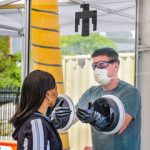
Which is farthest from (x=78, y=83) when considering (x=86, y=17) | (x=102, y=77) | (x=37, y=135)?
(x=37, y=135)

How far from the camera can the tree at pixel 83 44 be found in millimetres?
2766

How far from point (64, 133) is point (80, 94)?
316mm

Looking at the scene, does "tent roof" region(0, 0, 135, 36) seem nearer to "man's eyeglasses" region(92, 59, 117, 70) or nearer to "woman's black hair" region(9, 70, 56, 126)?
"man's eyeglasses" region(92, 59, 117, 70)

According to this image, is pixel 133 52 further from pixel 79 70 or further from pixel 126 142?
pixel 126 142

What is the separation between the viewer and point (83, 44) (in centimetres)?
287

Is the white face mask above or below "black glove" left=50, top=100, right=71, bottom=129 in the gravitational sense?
above

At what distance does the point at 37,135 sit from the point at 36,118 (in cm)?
9

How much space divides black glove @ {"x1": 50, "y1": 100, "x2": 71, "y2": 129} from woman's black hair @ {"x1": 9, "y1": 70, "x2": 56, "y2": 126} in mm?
785

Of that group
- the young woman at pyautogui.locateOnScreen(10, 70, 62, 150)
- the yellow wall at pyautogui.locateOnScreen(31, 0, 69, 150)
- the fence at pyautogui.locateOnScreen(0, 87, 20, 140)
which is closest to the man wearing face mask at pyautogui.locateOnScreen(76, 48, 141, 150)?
the yellow wall at pyautogui.locateOnScreen(31, 0, 69, 150)

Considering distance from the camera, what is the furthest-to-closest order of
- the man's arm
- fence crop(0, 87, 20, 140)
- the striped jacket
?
fence crop(0, 87, 20, 140) → the man's arm → the striped jacket

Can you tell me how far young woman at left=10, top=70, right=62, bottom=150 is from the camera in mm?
1796

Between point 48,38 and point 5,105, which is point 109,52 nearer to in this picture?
point 48,38

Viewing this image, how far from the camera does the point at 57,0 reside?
3045 mm

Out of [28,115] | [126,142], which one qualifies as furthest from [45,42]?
[28,115]
